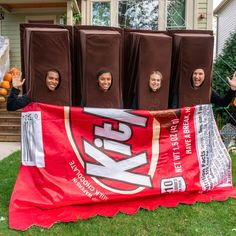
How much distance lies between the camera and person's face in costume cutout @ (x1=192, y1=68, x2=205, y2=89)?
4.24m

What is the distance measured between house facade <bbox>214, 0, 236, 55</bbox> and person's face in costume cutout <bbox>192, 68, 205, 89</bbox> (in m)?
13.1

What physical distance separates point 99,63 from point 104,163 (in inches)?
41.9

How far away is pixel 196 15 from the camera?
9938mm

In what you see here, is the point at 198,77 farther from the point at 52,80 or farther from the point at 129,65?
the point at 52,80

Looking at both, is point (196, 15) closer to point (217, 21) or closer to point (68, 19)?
point (68, 19)

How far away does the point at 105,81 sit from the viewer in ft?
13.0

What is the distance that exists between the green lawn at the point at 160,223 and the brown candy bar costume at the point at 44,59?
1.27 m

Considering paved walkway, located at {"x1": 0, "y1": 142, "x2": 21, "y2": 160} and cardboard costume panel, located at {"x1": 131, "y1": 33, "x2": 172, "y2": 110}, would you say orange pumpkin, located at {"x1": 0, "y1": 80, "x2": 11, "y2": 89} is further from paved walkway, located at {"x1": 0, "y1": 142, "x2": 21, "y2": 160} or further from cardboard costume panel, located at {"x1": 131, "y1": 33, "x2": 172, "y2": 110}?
cardboard costume panel, located at {"x1": 131, "y1": 33, "x2": 172, "y2": 110}

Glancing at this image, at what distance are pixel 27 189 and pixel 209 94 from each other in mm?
2334

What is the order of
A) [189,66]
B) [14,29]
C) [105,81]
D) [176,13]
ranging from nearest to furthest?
[105,81]
[189,66]
[176,13]
[14,29]

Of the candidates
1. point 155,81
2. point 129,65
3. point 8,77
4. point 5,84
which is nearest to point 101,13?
point 8,77

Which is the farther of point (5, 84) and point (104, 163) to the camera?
point (5, 84)

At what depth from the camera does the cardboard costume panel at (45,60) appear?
12.5 ft

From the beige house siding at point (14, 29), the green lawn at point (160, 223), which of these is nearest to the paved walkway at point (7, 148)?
the green lawn at point (160, 223)
